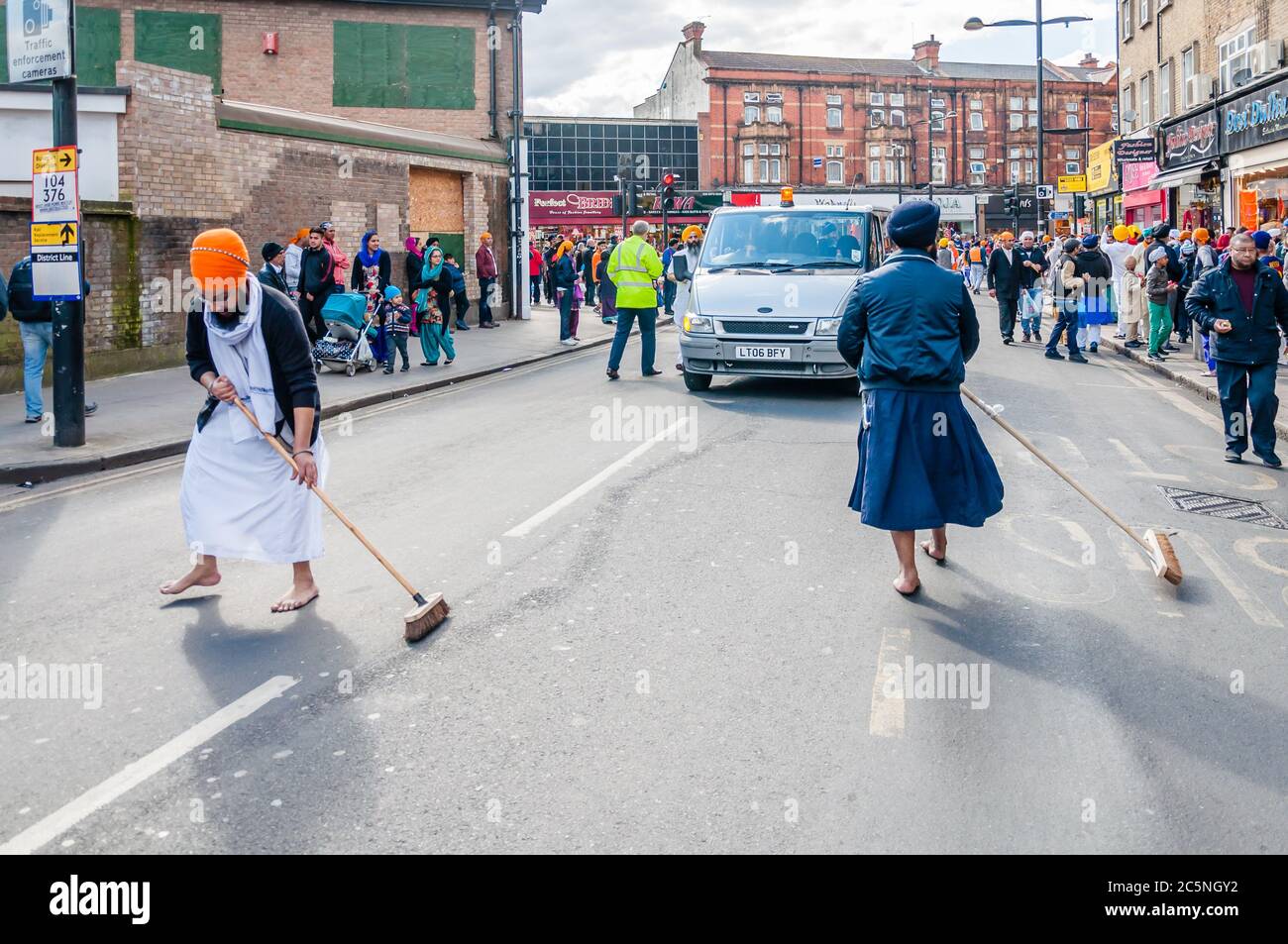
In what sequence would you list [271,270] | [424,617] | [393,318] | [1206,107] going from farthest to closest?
[1206,107] → [393,318] → [271,270] → [424,617]

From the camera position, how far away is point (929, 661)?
17.1 feet

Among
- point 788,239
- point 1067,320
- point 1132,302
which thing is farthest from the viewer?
point 1132,302

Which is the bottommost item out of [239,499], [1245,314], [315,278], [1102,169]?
[239,499]

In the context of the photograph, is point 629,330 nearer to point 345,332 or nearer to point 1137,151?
point 345,332

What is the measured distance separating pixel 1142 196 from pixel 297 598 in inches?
1456

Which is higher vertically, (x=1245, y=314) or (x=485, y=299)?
(x=485, y=299)

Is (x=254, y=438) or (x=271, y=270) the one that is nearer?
(x=254, y=438)

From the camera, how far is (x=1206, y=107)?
100ft

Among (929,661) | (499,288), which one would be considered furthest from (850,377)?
(499,288)

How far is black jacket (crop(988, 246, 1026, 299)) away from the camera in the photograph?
21.6 metres

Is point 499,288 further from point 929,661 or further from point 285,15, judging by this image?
point 929,661

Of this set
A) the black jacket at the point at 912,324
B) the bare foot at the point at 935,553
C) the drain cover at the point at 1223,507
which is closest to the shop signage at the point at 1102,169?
the drain cover at the point at 1223,507

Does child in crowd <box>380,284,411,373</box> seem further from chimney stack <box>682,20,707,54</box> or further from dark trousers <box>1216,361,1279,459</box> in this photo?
chimney stack <box>682,20,707,54</box>

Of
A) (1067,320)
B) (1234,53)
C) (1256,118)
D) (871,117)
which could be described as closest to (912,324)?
(1067,320)
